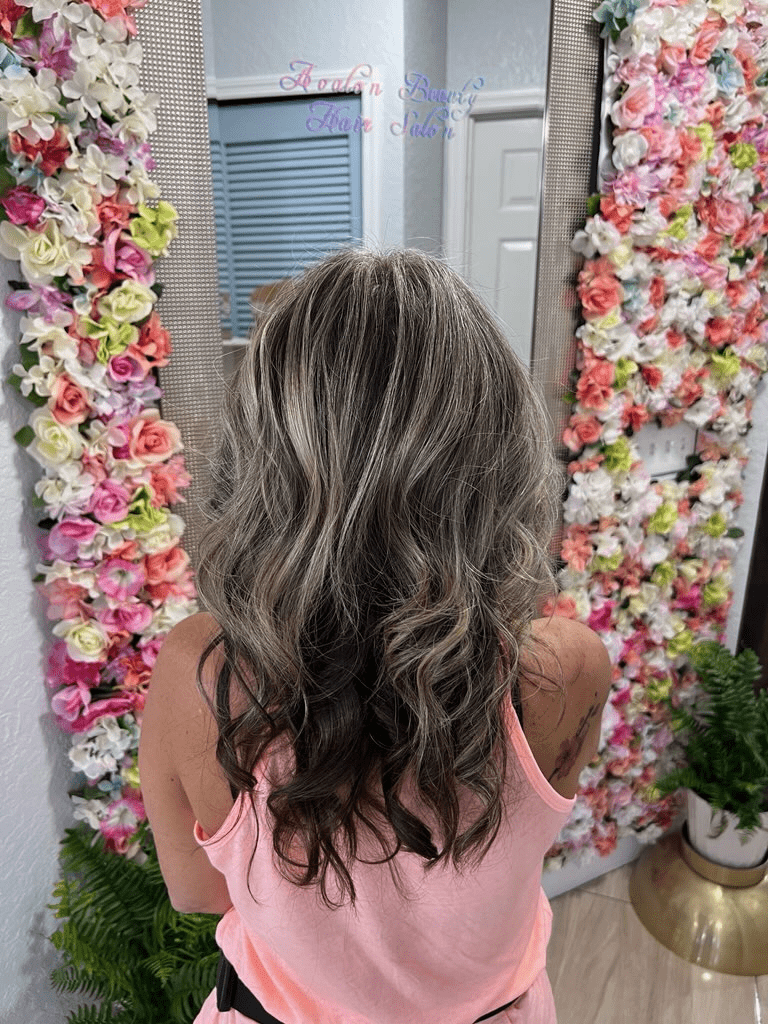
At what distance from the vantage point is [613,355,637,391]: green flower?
1.61m

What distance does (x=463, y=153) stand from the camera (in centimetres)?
138

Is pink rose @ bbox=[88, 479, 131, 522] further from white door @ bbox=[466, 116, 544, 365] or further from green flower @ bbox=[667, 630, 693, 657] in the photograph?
green flower @ bbox=[667, 630, 693, 657]

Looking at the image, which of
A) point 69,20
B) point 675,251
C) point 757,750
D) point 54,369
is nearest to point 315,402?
point 54,369

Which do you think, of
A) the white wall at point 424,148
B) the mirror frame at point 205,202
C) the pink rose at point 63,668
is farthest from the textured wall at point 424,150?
the pink rose at point 63,668

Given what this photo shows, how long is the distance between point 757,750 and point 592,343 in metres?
1.07

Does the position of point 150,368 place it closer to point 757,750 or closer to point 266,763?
point 266,763

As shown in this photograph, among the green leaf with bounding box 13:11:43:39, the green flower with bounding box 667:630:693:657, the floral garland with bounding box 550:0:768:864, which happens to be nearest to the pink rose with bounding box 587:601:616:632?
the floral garland with bounding box 550:0:768:864

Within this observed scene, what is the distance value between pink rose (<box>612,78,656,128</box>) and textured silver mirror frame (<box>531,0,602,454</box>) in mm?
50

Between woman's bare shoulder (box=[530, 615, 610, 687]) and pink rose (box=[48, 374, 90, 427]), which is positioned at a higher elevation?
pink rose (box=[48, 374, 90, 427])

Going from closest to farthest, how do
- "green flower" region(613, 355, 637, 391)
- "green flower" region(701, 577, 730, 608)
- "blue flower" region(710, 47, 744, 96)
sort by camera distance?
1. "blue flower" region(710, 47, 744, 96)
2. "green flower" region(613, 355, 637, 391)
3. "green flower" region(701, 577, 730, 608)

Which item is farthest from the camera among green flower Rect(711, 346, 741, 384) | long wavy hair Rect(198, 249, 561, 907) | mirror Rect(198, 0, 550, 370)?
green flower Rect(711, 346, 741, 384)

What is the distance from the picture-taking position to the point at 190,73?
1120 mm

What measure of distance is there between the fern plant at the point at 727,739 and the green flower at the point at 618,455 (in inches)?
22.7

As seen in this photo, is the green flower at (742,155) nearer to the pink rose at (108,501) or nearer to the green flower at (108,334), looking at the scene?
the green flower at (108,334)
